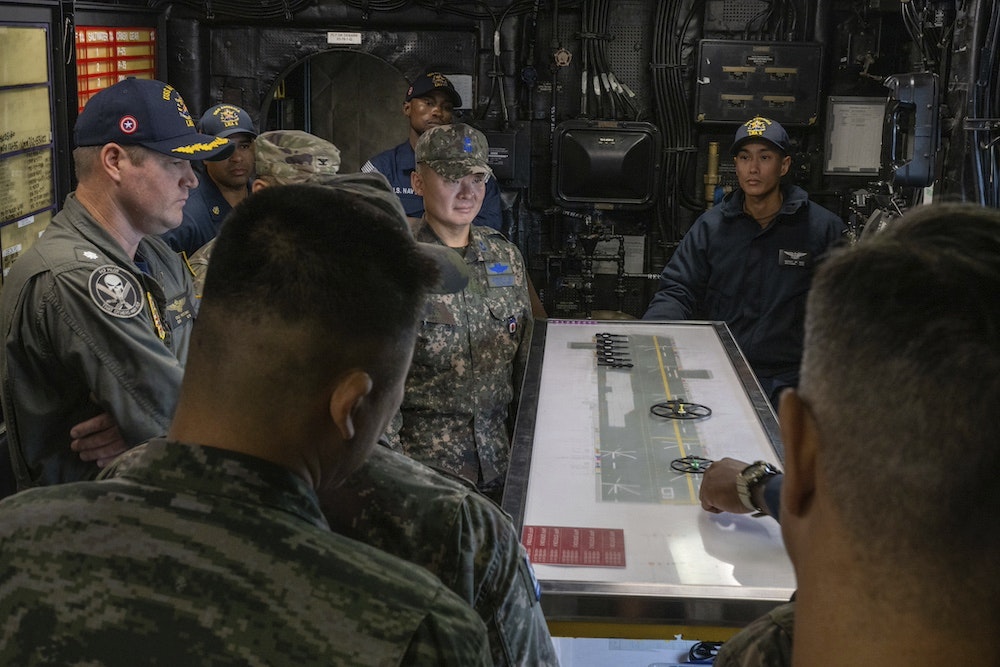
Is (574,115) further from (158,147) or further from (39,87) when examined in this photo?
(158,147)

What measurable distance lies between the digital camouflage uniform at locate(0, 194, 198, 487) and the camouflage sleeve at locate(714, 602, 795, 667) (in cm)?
157

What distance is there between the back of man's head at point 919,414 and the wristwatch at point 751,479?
1299mm

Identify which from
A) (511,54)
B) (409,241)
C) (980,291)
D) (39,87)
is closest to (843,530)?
(980,291)

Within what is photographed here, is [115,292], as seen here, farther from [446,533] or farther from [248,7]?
[248,7]

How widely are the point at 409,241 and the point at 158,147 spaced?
1491 mm

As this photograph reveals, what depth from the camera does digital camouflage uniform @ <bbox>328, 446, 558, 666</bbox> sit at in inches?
56.7

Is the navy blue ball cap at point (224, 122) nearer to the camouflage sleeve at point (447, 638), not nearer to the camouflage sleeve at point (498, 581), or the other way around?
the camouflage sleeve at point (498, 581)

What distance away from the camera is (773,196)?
4.59 metres

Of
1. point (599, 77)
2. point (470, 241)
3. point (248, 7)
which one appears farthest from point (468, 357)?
point (248, 7)

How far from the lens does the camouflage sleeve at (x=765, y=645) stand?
43.6 inches

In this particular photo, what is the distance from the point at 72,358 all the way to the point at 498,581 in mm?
1303

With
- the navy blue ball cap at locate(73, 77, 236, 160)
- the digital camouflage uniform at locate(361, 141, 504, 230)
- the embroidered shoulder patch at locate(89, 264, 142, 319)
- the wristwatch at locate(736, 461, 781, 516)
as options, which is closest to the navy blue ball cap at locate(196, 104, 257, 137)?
the digital camouflage uniform at locate(361, 141, 504, 230)

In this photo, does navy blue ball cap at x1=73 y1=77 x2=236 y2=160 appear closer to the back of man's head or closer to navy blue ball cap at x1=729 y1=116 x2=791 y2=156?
the back of man's head

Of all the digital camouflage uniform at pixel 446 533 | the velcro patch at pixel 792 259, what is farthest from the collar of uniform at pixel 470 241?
the digital camouflage uniform at pixel 446 533
